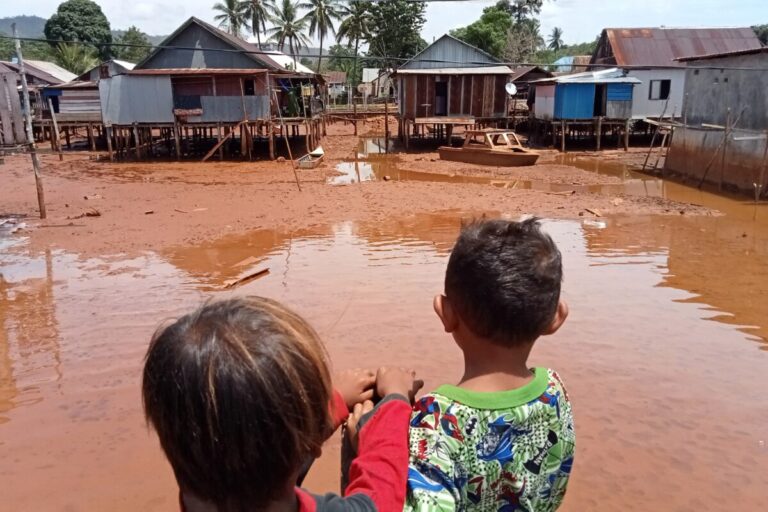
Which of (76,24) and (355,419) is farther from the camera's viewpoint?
→ (76,24)

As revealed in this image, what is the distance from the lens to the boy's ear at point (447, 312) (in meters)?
1.58

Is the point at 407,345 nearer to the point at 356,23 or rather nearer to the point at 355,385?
the point at 355,385

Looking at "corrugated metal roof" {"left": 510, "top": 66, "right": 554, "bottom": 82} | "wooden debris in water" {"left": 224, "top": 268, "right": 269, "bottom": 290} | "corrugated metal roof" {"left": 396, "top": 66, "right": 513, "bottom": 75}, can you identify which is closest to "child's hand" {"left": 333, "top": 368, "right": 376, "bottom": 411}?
"wooden debris in water" {"left": 224, "top": 268, "right": 269, "bottom": 290}

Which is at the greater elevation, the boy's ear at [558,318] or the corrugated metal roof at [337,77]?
the corrugated metal roof at [337,77]

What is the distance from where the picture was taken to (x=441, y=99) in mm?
28938

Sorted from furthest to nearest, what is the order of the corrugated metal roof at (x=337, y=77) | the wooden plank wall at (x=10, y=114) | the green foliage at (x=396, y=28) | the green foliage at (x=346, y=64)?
the green foliage at (x=346, y=64) < the corrugated metal roof at (x=337, y=77) < the green foliage at (x=396, y=28) < the wooden plank wall at (x=10, y=114)

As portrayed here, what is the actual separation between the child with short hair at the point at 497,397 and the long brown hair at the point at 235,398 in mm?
367

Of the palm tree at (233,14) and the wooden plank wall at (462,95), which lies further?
the palm tree at (233,14)

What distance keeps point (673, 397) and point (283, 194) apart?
12047mm

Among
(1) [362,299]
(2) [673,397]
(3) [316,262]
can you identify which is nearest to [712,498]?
(2) [673,397]

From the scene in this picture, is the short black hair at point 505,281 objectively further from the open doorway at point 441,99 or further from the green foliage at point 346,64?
the green foliage at point 346,64

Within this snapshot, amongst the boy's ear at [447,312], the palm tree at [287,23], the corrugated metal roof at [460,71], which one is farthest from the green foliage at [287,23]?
the boy's ear at [447,312]

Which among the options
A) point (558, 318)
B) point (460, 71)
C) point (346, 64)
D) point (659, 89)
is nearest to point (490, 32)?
point (346, 64)

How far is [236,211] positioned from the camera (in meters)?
13.5
